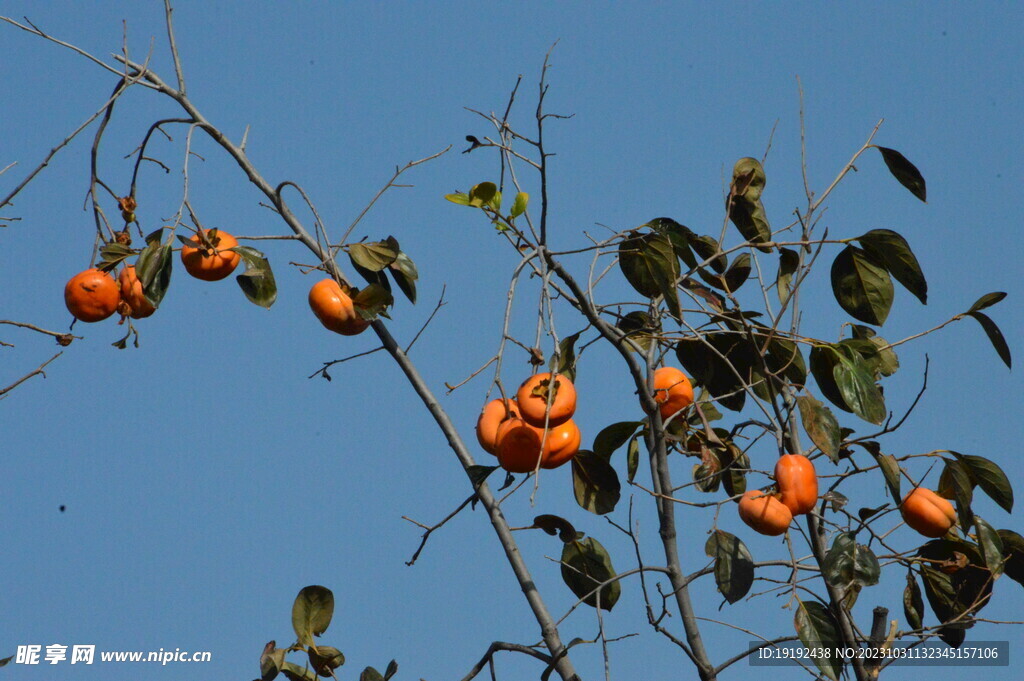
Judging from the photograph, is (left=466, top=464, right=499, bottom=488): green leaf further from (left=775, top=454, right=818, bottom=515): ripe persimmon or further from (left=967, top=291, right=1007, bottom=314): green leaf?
(left=967, top=291, right=1007, bottom=314): green leaf

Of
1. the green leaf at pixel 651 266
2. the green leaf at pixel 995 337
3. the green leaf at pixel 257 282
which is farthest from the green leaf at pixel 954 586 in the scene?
the green leaf at pixel 257 282

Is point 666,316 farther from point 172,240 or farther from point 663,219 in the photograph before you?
point 172,240

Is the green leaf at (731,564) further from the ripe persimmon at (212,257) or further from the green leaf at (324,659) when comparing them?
the ripe persimmon at (212,257)

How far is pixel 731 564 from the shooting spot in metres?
1.78

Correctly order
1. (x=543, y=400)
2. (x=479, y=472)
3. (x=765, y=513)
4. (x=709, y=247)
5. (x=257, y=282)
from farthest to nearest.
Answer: (x=709, y=247)
(x=257, y=282)
(x=479, y=472)
(x=765, y=513)
(x=543, y=400)

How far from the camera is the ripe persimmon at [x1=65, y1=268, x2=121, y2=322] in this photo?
6.55 feet

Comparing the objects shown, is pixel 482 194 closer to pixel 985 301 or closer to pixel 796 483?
pixel 796 483

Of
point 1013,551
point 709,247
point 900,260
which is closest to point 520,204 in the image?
point 709,247

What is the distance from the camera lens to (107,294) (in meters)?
2.01

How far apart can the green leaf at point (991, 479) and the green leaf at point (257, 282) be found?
1294mm

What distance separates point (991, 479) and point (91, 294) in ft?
5.62

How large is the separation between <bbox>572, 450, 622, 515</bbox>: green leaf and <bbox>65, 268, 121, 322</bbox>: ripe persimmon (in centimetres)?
96

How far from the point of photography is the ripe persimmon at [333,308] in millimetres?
1874

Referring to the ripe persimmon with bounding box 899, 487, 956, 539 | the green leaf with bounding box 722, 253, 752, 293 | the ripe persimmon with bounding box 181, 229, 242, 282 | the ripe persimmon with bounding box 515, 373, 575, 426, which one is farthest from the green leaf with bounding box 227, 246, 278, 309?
the ripe persimmon with bounding box 899, 487, 956, 539
